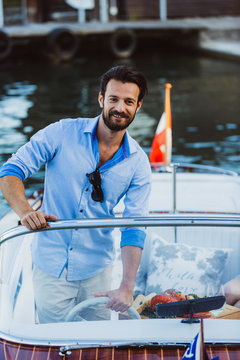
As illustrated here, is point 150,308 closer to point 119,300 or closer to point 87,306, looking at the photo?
point 119,300

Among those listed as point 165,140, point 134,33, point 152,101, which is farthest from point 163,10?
point 165,140

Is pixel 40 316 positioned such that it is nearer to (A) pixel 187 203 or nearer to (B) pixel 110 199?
(B) pixel 110 199

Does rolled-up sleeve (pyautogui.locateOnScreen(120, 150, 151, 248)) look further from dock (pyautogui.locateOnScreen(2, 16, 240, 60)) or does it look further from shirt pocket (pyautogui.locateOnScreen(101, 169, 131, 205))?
dock (pyautogui.locateOnScreen(2, 16, 240, 60))

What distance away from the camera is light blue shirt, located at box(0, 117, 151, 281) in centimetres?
237

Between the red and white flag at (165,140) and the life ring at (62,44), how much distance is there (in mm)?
13924

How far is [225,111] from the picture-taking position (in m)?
11.5

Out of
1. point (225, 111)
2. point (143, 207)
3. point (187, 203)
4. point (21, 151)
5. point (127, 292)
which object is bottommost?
point (225, 111)

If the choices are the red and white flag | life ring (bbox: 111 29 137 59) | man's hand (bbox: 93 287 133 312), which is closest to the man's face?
man's hand (bbox: 93 287 133 312)

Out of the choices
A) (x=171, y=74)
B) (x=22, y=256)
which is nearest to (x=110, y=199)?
(x=22, y=256)

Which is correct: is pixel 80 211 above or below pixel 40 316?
above

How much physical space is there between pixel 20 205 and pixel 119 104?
0.62m

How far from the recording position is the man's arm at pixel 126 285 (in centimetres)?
221

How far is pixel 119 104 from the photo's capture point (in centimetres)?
234

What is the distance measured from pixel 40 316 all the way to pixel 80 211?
55 cm
